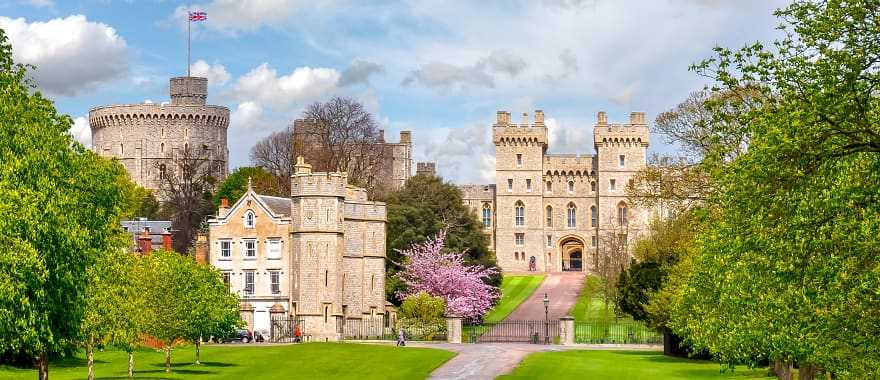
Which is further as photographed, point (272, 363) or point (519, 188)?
point (519, 188)

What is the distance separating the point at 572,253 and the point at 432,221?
51140 mm

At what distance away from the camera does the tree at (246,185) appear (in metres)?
97.7

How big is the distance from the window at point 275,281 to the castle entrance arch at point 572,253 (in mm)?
60249

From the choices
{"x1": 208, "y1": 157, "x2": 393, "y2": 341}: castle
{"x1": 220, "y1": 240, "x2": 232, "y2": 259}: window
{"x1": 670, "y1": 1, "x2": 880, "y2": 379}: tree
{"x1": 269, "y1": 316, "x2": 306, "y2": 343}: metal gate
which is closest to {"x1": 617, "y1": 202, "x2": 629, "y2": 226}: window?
{"x1": 208, "y1": 157, "x2": 393, "y2": 341}: castle

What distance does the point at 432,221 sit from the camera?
82.9 m

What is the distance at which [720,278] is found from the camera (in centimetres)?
2752

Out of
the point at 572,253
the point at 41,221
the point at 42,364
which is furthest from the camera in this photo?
the point at 572,253

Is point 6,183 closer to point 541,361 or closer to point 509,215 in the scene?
point 541,361

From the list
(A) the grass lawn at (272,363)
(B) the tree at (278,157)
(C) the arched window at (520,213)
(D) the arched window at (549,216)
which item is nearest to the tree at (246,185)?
(B) the tree at (278,157)

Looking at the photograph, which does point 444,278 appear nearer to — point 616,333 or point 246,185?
point 616,333

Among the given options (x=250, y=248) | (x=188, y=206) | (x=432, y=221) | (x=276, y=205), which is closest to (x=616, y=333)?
(x=432, y=221)

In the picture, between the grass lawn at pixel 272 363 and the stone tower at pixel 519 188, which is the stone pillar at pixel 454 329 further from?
the stone tower at pixel 519 188

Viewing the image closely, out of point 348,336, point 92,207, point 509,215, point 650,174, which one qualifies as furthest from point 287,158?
point 92,207

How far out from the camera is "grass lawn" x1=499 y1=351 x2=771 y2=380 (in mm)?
44031
